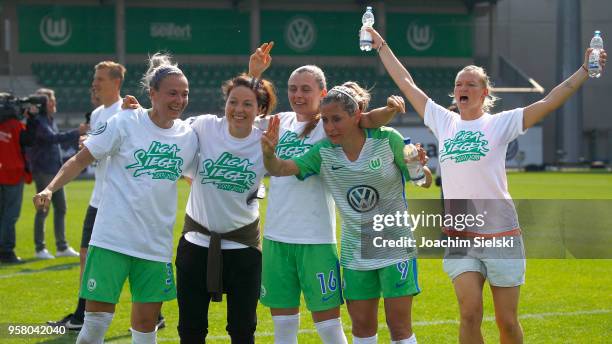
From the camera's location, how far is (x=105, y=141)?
5.61 m

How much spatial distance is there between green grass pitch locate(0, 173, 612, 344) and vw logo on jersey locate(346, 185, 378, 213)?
7.17 ft

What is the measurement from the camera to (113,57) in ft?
133

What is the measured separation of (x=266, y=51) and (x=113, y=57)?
35.6 m

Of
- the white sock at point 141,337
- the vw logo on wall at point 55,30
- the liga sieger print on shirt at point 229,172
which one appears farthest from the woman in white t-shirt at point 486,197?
the vw logo on wall at point 55,30

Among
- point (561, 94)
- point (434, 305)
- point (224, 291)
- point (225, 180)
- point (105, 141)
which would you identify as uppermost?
point (561, 94)

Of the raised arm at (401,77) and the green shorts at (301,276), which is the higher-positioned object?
the raised arm at (401,77)

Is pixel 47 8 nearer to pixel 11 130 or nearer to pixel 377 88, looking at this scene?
pixel 377 88

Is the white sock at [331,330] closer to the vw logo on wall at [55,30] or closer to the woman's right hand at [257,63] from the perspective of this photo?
the woman's right hand at [257,63]

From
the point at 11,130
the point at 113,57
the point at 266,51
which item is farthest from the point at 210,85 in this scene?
the point at 266,51

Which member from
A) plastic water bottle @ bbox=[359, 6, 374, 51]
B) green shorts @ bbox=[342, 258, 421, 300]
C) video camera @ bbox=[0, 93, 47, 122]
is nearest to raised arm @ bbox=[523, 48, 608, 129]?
plastic water bottle @ bbox=[359, 6, 374, 51]

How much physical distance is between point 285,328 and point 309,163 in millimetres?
1011

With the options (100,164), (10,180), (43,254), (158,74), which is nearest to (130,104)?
(158,74)

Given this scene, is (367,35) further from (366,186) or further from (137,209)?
(137,209)

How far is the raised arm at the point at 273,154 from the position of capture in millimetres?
5285
